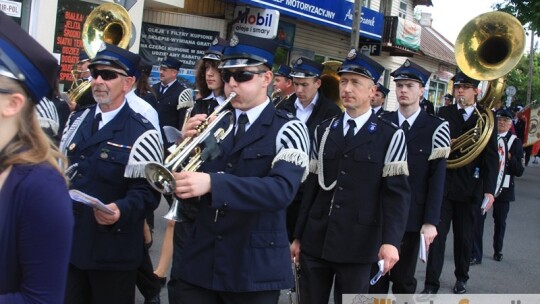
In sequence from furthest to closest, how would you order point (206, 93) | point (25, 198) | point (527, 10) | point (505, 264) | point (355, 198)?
point (527, 10) → point (505, 264) → point (206, 93) → point (355, 198) → point (25, 198)

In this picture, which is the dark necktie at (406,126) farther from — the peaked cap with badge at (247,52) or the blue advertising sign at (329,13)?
the blue advertising sign at (329,13)

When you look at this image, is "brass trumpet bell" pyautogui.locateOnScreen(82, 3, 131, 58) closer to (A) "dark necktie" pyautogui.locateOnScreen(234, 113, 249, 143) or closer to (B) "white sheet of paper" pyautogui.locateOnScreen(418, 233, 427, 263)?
(B) "white sheet of paper" pyautogui.locateOnScreen(418, 233, 427, 263)

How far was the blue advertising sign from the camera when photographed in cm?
1603

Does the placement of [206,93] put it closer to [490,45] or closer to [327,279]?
[327,279]

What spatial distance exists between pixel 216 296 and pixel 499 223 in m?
6.21

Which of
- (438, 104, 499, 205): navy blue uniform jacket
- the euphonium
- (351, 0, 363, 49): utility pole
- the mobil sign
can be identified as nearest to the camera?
the euphonium

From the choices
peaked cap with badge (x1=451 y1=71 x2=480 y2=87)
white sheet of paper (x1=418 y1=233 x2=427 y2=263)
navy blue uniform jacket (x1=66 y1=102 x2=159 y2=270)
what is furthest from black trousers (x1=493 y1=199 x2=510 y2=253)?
navy blue uniform jacket (x1=66 y1=102 x2=159 y2=270)

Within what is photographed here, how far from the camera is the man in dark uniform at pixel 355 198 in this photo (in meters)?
4.11

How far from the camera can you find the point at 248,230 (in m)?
3.15

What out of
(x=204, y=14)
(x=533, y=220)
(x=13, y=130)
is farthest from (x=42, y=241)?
(x=204, y=14)

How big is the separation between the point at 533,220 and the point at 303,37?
378 inches

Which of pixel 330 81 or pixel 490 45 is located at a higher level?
pixel 490 45

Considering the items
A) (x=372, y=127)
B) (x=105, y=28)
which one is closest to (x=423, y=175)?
(x=372, y=127)

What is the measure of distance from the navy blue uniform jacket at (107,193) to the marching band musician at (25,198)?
170 cm
